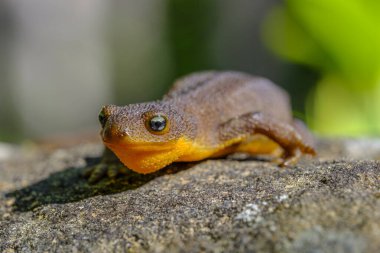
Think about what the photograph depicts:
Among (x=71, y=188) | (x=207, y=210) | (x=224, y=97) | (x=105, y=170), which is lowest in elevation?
(x=71, y=188)

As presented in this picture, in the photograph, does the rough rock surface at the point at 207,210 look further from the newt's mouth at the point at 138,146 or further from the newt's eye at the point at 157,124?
the newt's eye at the point at 157,124

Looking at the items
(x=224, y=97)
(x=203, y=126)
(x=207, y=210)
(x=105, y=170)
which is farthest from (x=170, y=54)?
(x=207, y=210)

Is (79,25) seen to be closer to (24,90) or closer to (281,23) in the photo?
(24,90)

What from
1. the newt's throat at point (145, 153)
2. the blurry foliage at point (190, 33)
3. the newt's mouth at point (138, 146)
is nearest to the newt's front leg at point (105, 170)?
the newt's throat at point (145, 153)

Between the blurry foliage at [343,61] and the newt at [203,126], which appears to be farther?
the blurry foliage at [343,61]

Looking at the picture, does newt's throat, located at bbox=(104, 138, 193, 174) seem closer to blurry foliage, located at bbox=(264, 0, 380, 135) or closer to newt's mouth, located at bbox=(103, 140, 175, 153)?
newt's mouth, located at bbox=(103, 140, 175, 153)

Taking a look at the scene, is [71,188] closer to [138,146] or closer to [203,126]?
[138,146]

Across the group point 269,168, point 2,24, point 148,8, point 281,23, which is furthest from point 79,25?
point 269,168

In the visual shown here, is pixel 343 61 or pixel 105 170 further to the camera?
pixel 343 61
